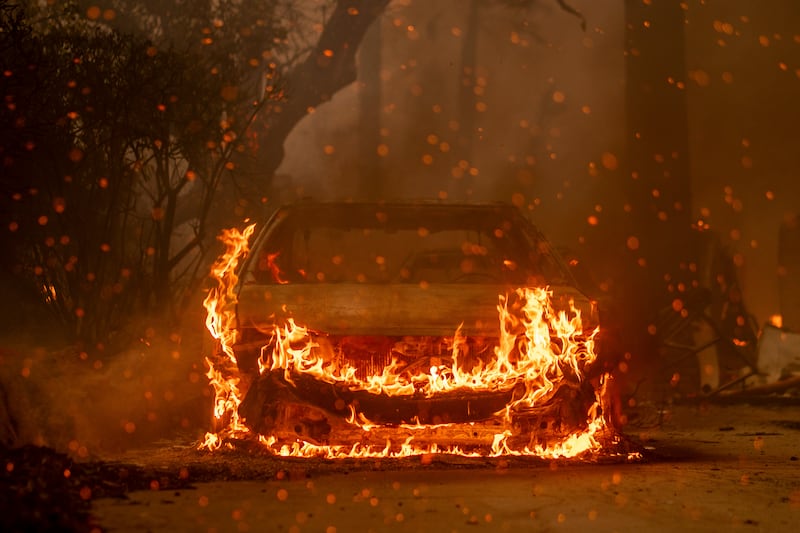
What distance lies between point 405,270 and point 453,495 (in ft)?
18.8

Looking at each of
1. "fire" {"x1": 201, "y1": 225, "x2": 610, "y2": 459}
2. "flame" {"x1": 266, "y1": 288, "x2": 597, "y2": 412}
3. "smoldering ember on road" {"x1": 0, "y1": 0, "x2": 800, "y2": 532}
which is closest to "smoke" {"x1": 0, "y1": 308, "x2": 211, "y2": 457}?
"smoldering ember on road" {"x1": 0, "y1": 0, "x2": 800, "y2": 532}

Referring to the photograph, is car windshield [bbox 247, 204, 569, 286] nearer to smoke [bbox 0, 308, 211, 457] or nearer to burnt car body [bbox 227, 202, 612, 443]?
burnt car body [bbox 227, 202, 612, 443]

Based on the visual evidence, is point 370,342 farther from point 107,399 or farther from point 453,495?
point 107,399

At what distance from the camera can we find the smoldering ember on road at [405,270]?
22.8ft

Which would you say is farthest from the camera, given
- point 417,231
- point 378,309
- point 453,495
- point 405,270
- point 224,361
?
point 405,270

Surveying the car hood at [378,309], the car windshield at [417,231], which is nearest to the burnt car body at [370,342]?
the car hood at [378,309]

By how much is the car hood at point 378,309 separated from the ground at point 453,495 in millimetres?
907

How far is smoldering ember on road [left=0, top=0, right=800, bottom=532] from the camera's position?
22.8 feet

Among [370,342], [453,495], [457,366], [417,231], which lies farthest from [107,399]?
[453,495]

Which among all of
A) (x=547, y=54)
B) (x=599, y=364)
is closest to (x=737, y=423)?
(x=599, y=364)

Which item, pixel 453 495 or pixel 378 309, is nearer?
pixel 453 495

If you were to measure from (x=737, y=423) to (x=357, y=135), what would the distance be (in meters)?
20.6

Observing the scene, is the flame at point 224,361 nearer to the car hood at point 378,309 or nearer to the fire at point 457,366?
the fire at point 457,366

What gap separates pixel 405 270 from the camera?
1213 cm
